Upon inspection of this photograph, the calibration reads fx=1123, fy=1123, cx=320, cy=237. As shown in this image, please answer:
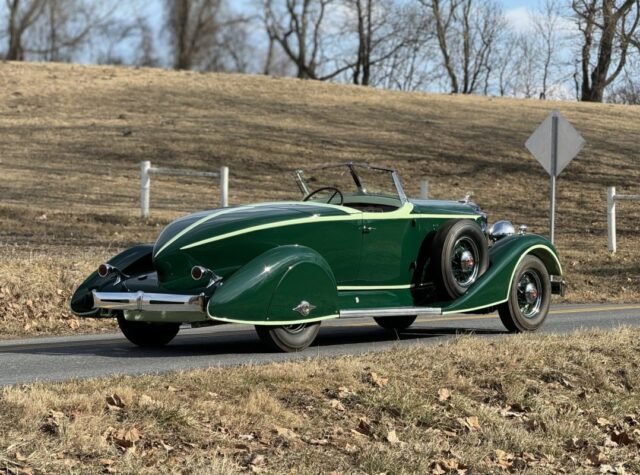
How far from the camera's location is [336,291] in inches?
402

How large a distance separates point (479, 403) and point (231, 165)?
23343mm

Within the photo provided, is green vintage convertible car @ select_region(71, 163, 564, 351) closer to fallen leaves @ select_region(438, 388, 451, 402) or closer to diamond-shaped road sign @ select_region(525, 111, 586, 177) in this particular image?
fallen leaves @ select_region(438, 388, 451, 402)

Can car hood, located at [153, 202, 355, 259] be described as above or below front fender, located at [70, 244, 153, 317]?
above

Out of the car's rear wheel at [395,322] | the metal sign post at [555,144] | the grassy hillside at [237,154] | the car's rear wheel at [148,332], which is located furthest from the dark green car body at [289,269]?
the metal sign post at [555,144]

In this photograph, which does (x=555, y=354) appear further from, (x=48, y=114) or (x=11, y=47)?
(x=11, y=47)

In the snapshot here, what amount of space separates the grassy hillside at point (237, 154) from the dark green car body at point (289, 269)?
11.1 feet

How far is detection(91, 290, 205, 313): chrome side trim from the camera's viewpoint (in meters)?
9.49

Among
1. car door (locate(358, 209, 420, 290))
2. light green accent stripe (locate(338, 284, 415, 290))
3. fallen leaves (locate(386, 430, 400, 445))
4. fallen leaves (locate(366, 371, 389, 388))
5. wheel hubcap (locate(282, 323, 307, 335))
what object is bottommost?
fallen leaves (locate(386, 430, 400, 445))

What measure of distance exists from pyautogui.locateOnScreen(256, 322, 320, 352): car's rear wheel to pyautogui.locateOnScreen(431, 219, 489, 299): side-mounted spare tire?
5.24ft

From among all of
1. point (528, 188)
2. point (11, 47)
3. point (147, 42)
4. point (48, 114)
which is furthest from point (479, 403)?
point (147, 42)

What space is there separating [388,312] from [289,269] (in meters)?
1.49

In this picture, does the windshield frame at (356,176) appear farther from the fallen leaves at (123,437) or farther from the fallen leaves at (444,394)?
the fallen leaves at (123,437)

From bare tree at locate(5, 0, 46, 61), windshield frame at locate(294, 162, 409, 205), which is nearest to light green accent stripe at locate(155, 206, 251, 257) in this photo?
windshield frame at locate(294, 162, 409, 205)

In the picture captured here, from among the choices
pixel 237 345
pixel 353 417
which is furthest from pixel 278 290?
pixel 353 417
